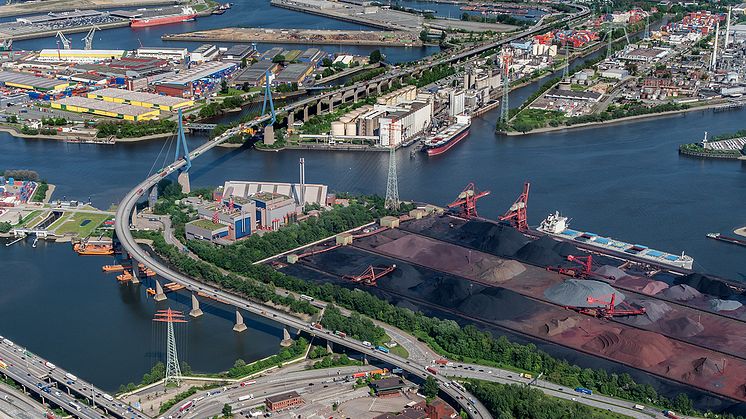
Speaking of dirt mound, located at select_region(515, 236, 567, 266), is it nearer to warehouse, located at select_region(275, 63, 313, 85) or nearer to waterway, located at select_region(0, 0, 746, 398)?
waterway, located at select_region(0, 0, 746, 398)

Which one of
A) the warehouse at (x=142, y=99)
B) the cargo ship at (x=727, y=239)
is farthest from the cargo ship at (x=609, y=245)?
the warehouse at (x=142, y=99)

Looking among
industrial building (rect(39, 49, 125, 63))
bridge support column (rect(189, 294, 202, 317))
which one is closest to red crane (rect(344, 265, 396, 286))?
bridge support column (rect(189, 294, 202, 317))

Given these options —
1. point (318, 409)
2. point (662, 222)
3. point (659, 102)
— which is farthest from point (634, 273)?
point (659, 102)

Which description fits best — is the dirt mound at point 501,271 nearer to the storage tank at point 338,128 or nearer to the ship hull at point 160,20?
the storage tank at point 338,128

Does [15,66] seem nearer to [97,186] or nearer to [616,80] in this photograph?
[97,186]

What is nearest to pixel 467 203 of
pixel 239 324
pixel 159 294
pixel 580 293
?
pixel 580 293
